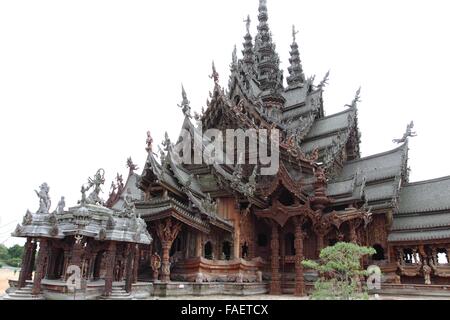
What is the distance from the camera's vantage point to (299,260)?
14664 mm

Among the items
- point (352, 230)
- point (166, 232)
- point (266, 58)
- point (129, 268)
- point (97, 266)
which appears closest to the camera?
point (129, 268)

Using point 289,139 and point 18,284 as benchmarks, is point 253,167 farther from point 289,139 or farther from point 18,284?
point 18,284

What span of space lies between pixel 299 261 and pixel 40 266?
385 inches

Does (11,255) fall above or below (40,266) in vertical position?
above

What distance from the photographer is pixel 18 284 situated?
902 centimetres

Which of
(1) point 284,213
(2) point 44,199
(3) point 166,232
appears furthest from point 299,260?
(2) point 44,199

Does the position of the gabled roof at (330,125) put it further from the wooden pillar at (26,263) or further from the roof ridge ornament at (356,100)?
the wooden pillar at (26,263)

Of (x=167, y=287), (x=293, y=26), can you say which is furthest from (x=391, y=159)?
(x=293, y=26)

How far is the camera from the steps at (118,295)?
882 centimetres

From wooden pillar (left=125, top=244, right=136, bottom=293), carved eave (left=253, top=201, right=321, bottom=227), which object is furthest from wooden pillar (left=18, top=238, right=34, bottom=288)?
carved eave (left=253, top=201, right=321, bottom=227)

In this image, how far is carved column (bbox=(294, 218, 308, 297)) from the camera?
14.3 m

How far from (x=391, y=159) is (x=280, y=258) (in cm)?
851

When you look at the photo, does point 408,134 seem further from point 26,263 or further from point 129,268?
point 26,263

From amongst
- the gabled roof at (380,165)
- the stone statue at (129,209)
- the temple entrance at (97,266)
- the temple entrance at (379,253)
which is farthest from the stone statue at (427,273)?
the temple entrance at (97,266)
